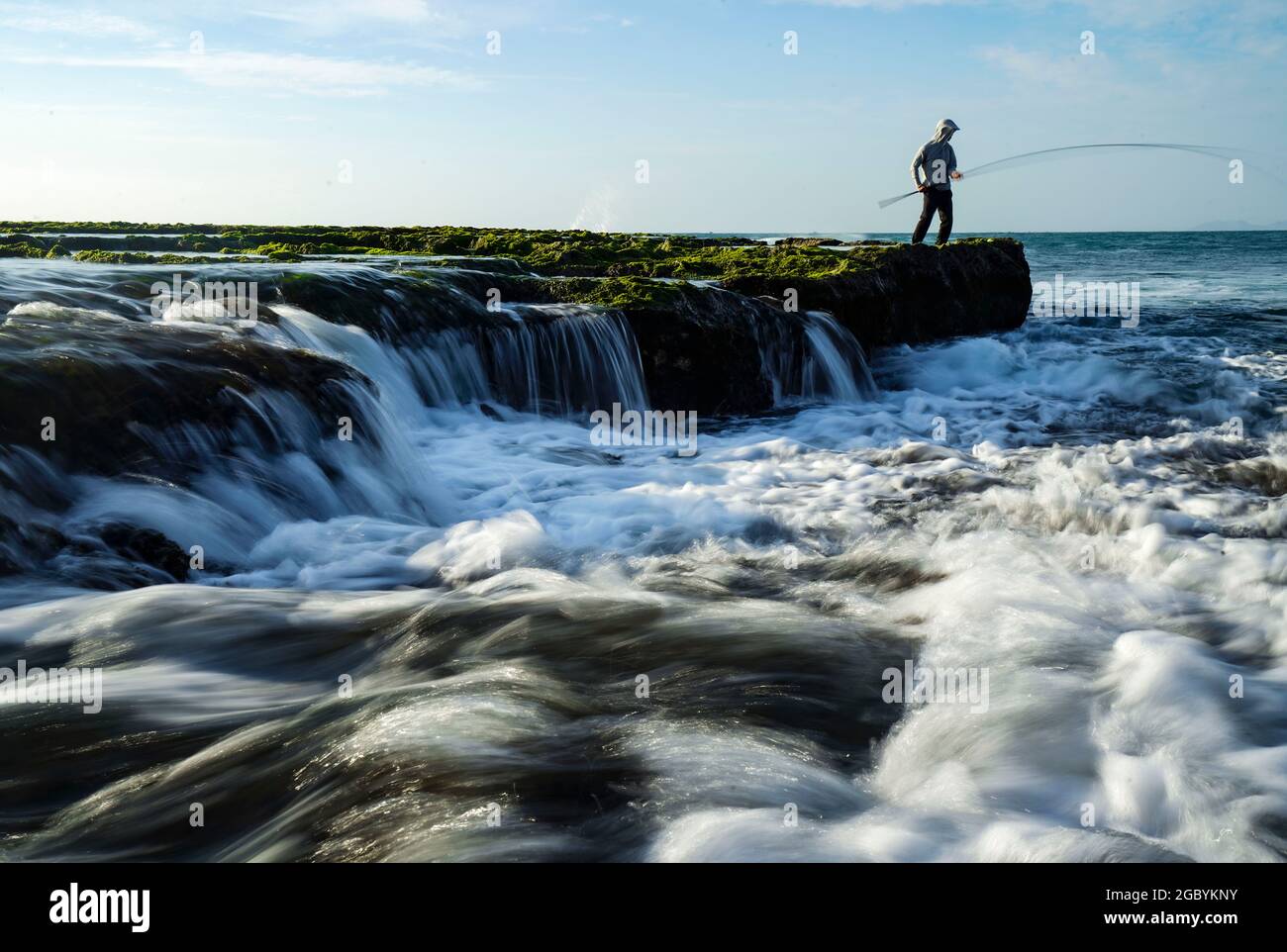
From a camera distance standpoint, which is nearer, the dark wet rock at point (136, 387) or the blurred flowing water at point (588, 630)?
the blurred flowing water at point (588, 630)

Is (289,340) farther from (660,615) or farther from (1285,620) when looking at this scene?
(1285,620)

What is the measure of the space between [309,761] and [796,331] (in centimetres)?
1117

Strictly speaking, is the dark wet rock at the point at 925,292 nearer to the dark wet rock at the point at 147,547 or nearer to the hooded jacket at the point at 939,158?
the hooded jacket at the point at 939,158
